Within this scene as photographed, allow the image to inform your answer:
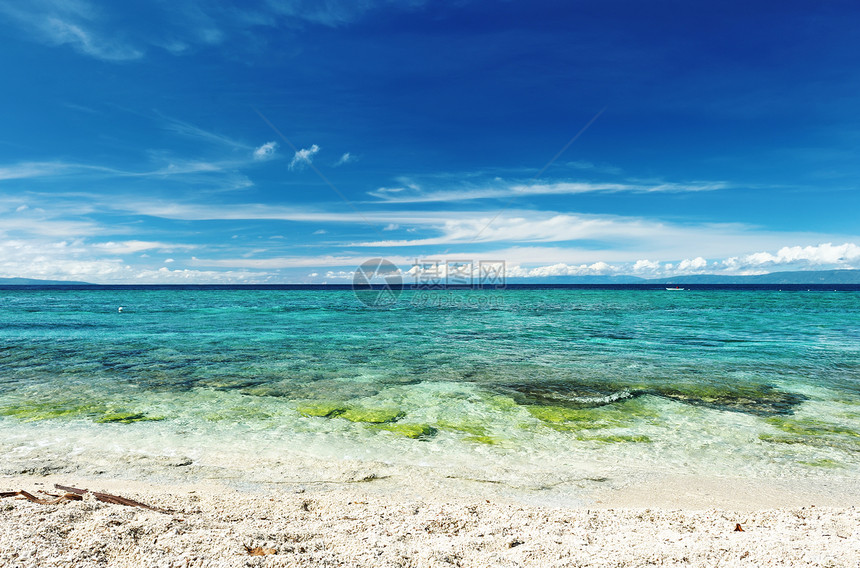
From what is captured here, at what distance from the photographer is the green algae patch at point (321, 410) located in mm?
10473

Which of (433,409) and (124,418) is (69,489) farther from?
(433,409)

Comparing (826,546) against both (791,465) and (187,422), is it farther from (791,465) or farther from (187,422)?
(187,422)

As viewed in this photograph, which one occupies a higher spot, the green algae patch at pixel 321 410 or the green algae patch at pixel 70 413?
the green algae patch at pixel 70 413

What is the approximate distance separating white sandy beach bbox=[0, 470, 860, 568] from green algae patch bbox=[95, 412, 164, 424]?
322cm

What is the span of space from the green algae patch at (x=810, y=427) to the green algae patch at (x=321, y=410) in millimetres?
9397

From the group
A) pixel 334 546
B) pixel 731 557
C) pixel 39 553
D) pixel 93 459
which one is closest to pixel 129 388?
pixel 93 459

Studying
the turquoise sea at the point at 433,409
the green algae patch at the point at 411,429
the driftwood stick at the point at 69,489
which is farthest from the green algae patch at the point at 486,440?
the driftwood stick at the point at 69,489

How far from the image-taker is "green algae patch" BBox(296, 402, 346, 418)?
10473 millimetres

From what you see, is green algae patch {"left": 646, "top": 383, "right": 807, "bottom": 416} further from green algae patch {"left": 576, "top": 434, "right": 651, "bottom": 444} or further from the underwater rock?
green algae patch {"left": 576, "top": 434, "right": 651, "bottom": 444}

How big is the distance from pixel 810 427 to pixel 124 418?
47.0 ft

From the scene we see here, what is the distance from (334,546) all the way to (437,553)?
97 centimetres

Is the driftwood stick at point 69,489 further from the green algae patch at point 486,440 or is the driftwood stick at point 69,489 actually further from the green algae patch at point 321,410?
the green algae patch at point 486,440

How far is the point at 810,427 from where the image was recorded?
373 inches

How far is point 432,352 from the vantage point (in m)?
20.0
